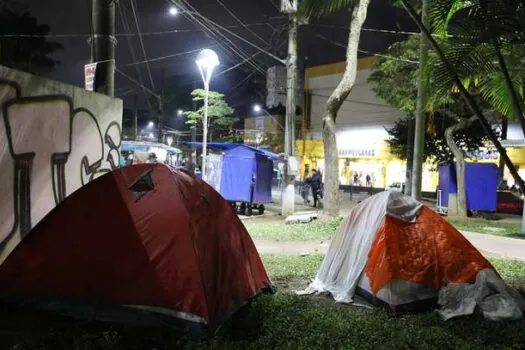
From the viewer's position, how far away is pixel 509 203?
21141 mm

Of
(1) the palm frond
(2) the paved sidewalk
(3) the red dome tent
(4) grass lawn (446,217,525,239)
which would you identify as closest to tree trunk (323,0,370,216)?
(2) the paved sidewalk

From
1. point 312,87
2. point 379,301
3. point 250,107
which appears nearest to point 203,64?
point 379,301

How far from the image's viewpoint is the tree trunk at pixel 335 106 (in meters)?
14.0

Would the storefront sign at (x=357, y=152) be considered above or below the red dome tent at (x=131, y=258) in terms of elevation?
above

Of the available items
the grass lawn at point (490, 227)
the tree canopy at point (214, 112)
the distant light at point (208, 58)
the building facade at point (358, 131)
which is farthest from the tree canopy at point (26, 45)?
the grass lawn at point (490, 227)

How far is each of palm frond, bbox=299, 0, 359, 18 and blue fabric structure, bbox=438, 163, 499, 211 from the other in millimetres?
14799

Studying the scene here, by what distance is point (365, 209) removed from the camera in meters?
6.63

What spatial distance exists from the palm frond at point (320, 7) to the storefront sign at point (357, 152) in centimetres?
2953

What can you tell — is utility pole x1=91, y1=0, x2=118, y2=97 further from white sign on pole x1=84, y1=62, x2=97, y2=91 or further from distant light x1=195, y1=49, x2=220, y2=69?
distant light x1=195, y1=49, x2=220, y2=69

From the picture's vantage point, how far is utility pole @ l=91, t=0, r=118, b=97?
288 inches

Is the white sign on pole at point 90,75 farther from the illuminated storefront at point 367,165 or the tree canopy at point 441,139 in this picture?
the illuminated storefront at point 367,165

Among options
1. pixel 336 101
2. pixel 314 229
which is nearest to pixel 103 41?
pixel 314 229

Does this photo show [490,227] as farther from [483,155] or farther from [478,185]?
[483,155]

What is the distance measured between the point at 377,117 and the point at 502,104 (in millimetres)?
27826
